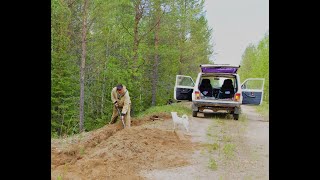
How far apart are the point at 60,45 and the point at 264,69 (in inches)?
781

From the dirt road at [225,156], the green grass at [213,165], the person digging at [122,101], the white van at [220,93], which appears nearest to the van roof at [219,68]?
the white van at [220,93]

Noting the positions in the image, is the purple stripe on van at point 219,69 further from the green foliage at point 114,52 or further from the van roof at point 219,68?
the green foliage at point 114,52

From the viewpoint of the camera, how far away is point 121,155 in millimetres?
7969

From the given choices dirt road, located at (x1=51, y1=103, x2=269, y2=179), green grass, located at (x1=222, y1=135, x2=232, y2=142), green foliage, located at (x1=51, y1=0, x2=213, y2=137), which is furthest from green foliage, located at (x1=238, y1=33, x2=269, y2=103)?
dirt road, located at (x1=51, y1=103, x2=269, y2=179)

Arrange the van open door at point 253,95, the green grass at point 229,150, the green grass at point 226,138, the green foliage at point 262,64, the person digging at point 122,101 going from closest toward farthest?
1. the green grass at point 229,150
2. the green grass at point 226,138
3. the person digging at point 122,101
4. the van open door at point 253,95
5. the green foliage at point 262,64

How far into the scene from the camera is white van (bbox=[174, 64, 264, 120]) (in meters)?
15.2

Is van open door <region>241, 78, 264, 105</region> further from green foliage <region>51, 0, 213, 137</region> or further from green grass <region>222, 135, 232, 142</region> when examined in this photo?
green grass <region>222, 135, 232, 142</region>

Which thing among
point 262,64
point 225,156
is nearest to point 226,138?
point 225,156

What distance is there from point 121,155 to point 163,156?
2.95 ft

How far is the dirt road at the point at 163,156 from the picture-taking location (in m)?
6.73

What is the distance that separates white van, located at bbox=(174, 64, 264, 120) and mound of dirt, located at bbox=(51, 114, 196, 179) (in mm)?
4646

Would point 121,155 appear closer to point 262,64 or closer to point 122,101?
point 122,101
